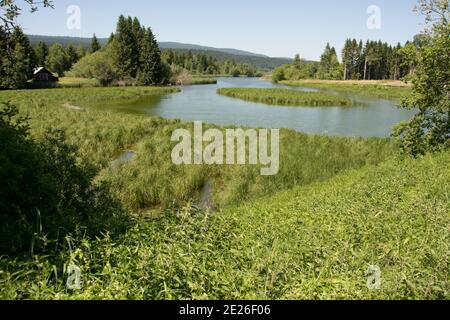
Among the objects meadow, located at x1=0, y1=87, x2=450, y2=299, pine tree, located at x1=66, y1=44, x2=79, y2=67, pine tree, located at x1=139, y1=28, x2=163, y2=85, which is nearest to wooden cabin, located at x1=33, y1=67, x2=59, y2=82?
pine tree, located at x1=139, y1=28, x2=163, y2=85

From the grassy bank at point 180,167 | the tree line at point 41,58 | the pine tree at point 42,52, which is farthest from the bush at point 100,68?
the grassy bank at point 180,167

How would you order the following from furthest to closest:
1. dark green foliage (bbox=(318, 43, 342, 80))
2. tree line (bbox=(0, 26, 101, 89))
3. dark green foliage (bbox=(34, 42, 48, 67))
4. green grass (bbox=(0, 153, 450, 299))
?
dark green foliage (bbox=(318, 43, 342, 80)) < dark green foliage (bbox=(34, 42, 48, 67)) < tree line (bbox=(0, 26, 101, 89)) < green grass (bbox=(0, 153, 450, 299))

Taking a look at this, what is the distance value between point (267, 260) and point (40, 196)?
4429 millimetres

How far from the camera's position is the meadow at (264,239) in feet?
13.9

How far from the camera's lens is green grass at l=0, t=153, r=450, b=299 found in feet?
13.5

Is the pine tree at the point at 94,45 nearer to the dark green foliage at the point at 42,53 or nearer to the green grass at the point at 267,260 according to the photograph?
the dark green foliage at the point at 42,53

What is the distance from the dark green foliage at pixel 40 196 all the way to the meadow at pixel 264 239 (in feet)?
1.27

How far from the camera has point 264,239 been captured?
21.9 ft

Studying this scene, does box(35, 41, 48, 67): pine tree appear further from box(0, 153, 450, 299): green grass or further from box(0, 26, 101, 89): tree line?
box(0, 153, 450, 299): green grass

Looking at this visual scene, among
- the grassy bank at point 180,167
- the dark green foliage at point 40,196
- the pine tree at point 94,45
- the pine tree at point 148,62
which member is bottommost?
the grassy bank at point 180,167

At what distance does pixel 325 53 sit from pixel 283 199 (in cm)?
12467

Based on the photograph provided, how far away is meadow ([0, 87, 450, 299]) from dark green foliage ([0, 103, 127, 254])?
388 millimetres

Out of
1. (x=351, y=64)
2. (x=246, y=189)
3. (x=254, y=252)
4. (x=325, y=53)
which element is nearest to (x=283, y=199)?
(x=246, y=189)

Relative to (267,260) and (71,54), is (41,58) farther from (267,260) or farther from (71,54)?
(267,260)
